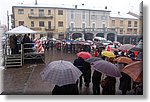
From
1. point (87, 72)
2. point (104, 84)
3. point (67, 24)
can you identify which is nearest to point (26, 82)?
point (87, 72)

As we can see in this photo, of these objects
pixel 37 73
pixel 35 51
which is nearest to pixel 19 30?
pixel 35 51

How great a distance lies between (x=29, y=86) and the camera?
5.74 m

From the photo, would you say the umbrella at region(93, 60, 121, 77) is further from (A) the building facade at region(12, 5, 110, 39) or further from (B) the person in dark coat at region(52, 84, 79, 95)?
(A) the building facade at region(12, 5, 110, 39)

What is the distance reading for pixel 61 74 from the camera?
3562mm

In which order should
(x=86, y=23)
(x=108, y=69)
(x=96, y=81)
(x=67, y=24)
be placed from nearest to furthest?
(x=108, y=69) < (x=96, y=81) < (x=86, y=23) < (x=67, y=24)

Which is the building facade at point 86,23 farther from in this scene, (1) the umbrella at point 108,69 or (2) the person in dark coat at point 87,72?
(1) the umbrella at point 108,69

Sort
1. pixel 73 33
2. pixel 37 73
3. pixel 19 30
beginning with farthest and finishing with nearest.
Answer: pixel 73 33 < pixel 19 30 < pixel 37 73

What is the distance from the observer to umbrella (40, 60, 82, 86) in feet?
11.5

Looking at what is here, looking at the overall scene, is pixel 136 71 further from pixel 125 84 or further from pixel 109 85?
pixel 125 84

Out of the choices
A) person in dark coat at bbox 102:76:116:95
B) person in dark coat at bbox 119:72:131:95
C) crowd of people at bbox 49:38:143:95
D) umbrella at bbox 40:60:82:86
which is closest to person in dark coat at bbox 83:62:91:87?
crowd of people at bbox 49:38:143:95

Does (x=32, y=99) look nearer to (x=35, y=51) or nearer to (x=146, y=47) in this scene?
(x=146, y=47)

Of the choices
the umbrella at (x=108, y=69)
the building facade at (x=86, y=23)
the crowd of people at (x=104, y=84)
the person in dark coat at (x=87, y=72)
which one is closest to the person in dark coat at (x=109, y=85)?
the crowd of people at (x=104, y=84)

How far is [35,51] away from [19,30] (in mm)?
1214

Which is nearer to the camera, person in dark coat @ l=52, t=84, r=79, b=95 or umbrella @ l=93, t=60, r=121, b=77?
person in dark coat @ l=52, t=84, r=79, b=95
